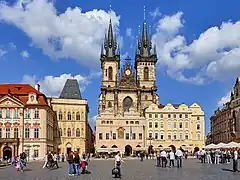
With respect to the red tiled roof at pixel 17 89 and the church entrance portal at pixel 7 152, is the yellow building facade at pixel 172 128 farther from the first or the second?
the church entrance portal at pixel 7 152

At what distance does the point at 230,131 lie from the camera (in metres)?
111

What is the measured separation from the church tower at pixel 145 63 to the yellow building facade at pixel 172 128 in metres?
9.72

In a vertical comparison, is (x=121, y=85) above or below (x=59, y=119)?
above

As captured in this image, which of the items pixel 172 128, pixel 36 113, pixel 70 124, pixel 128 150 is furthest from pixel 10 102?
pixel 172 128

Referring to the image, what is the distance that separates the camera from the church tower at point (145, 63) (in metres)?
118

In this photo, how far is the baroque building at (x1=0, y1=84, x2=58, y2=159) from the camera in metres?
72.4

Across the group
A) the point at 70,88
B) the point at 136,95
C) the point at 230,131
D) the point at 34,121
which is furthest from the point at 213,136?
the point at 34,121

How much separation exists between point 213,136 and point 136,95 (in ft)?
122

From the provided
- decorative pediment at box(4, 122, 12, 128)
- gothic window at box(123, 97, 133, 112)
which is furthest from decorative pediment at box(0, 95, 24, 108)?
gothic window at box(123, 97, 133, 112)

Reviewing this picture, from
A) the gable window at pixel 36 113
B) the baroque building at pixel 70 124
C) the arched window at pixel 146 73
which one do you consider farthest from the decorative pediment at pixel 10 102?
the arched window at pixel 146 73

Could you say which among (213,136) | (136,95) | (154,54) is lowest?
(213,136)

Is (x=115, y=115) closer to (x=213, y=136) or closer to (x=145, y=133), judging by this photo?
(x=145, y=133)

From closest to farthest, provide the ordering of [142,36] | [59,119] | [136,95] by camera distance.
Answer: [59,119], [136,95], [142,36]

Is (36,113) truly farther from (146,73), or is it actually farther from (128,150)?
(146,73)
